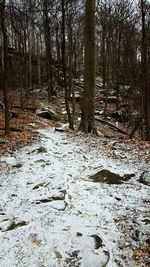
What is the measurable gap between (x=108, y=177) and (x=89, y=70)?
19.2 ft

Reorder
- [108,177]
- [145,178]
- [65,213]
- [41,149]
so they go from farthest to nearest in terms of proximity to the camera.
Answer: [41,149] < [108,177] < [145,178] < [65,213]

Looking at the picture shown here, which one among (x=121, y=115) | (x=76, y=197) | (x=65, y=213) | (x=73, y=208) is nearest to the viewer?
(x=65, y=213)

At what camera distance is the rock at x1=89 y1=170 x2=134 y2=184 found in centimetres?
Result: 619

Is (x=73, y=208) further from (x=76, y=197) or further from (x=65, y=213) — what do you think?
(x=76, y=197)

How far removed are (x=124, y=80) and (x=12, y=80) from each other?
36.1 feet

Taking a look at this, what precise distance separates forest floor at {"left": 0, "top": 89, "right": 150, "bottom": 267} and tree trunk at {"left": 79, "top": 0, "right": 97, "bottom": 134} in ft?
9.46

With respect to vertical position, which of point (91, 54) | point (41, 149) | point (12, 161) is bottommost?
point (12, 161)

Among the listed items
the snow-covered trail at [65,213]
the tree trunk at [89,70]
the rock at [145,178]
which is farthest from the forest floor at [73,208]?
the tree trunk at [89,70]

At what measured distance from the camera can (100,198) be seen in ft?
17.7

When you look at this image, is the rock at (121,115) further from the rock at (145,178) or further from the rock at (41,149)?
the rock at (145,178)

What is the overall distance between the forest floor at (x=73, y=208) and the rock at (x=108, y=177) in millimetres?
23

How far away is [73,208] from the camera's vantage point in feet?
16.5

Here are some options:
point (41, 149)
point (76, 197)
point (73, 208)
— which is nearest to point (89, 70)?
point (41, 149)

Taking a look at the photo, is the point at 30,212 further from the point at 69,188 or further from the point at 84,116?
the point at 84,116
